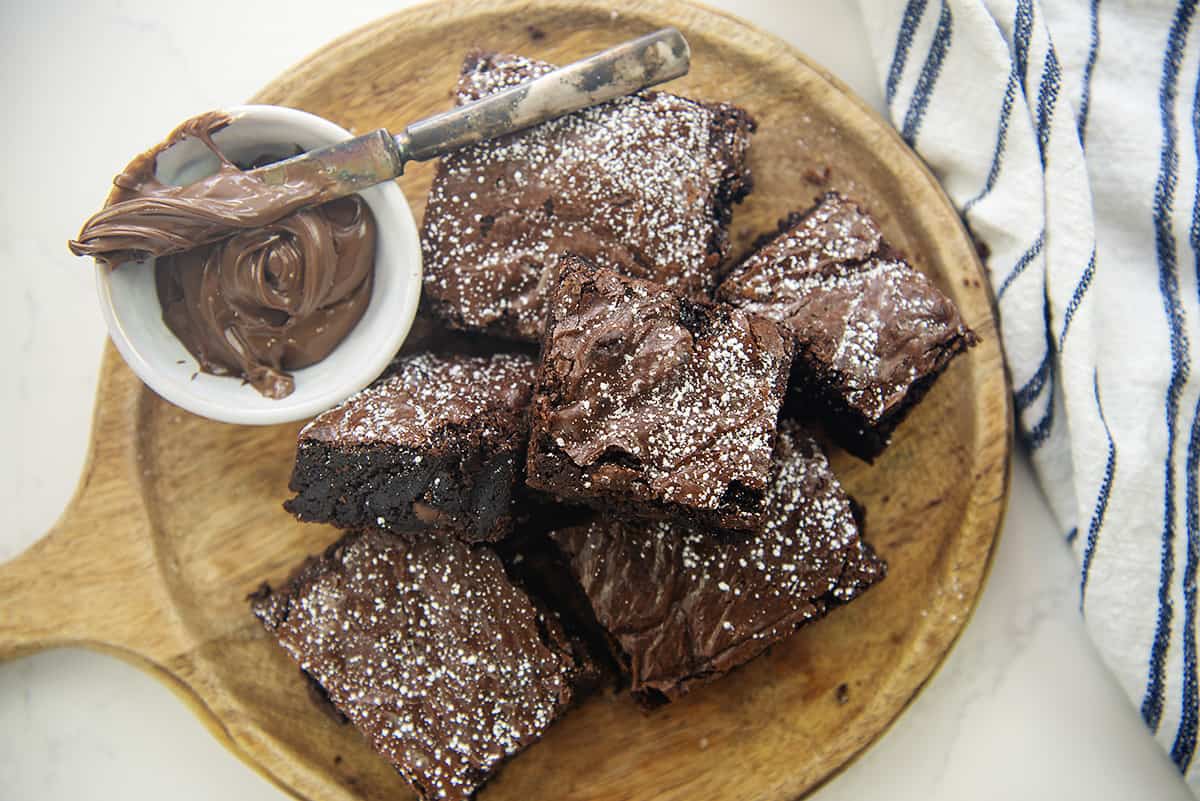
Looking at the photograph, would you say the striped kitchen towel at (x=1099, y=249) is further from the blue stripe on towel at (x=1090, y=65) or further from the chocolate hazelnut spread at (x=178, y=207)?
the chocolate hazelnut spread at (x=178, y=207)

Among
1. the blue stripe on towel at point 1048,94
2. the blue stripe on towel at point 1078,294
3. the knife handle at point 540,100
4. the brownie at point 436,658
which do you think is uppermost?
the knife handle at point 540,100

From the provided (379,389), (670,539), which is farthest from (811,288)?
(379,389)

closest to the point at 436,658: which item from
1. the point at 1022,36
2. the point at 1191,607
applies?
the point at 1191,607

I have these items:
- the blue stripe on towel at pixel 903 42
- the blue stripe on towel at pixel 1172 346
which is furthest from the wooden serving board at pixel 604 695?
the blue stripe on towel at pixel 1172 346

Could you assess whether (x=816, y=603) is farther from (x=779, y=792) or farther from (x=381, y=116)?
(x=381, y=116)

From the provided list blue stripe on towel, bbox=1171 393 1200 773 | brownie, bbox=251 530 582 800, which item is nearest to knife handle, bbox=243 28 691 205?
brownie, bbox=251 530 582 800

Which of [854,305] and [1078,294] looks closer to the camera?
[854,305]

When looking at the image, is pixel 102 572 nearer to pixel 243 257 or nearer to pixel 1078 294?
pixel 243 257
